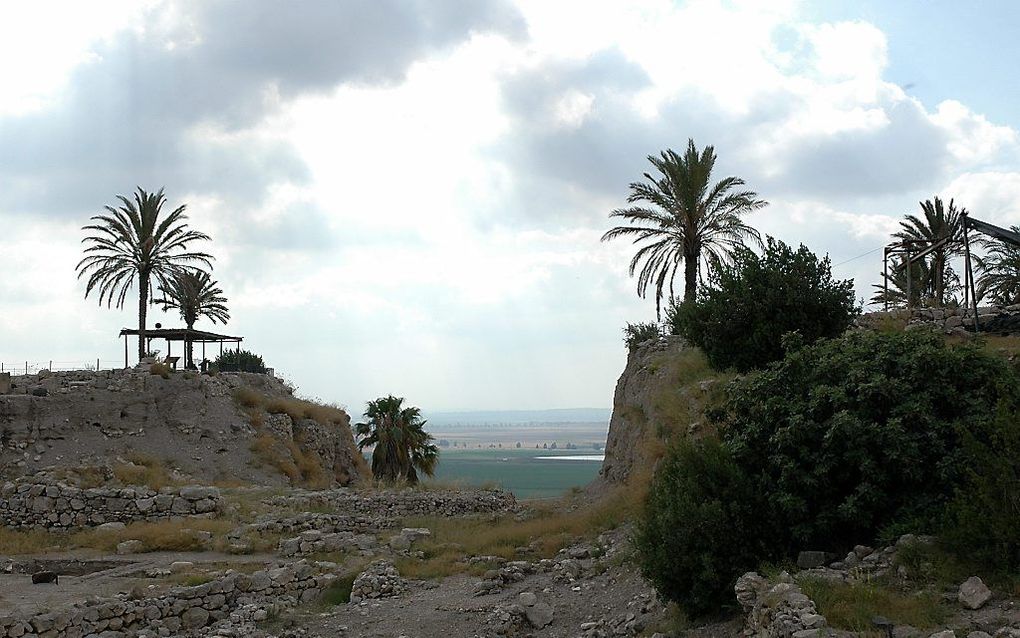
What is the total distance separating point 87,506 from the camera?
22688mm

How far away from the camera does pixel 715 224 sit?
28.3 meters

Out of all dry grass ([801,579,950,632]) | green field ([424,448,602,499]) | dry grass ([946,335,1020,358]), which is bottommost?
green field ([424,448,602,499])

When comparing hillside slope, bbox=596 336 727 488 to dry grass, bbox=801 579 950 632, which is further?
hillside slope, bbox=596 336 727 488

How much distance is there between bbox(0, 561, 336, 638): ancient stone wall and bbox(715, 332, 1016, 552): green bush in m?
9.63

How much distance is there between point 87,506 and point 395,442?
45.6ft

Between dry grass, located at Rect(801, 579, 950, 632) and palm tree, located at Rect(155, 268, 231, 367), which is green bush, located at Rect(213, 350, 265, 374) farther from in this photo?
dry grass, located at Rect(801, 579, 950, 632)

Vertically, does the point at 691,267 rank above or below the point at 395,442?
above

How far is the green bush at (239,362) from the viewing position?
4562cm

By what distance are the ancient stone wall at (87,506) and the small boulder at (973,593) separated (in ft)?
64.8

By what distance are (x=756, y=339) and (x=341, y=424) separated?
25179 millimetres

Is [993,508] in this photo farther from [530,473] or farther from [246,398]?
[530,473]

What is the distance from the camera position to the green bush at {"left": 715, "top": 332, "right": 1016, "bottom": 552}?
34.1ft

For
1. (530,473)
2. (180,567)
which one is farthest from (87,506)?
(530,473)

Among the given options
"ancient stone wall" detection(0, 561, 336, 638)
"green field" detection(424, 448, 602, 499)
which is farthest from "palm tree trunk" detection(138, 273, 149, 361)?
"green field" detection(424, 448, 602, 499)
